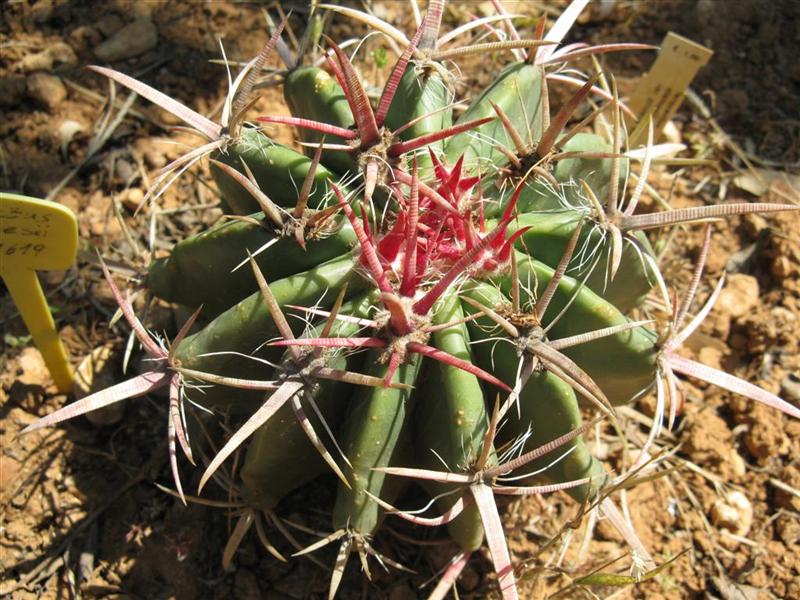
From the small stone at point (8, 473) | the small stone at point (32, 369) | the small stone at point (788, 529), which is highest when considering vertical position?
the small stone at point (788, 529)

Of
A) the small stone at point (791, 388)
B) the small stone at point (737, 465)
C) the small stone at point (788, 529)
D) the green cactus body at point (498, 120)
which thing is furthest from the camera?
the small stone at point (791, 388)

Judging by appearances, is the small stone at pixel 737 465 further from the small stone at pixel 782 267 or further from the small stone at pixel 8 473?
the small stone at pixel 8 473

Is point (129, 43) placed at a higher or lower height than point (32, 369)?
higher

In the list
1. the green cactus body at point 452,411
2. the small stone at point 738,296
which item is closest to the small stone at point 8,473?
the green cactus body at point 452,411

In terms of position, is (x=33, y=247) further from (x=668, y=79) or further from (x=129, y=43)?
(x=668, y=79)

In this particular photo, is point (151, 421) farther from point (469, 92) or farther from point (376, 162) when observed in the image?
point (469, 92)

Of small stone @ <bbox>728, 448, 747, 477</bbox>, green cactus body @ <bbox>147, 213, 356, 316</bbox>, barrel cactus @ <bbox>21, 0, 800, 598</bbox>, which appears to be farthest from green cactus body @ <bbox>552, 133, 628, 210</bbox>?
small stone @ <bbox>728, 448, 747, 477</bbox>

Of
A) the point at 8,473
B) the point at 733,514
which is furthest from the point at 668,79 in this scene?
the point at 8,473
